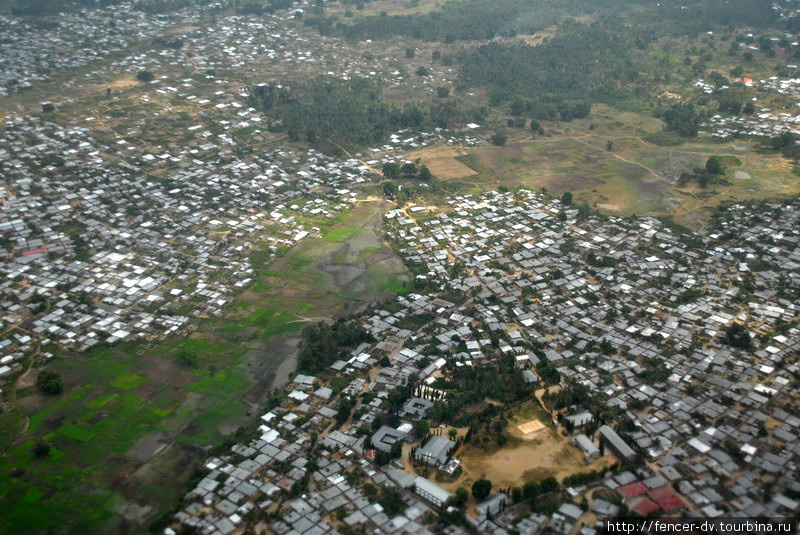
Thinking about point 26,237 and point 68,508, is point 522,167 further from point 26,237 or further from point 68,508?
point 68,508

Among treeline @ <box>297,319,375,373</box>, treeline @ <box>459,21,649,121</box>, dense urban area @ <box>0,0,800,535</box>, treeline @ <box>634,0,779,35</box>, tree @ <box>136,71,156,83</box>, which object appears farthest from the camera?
treeline @ <box>634,0,779,35</box>

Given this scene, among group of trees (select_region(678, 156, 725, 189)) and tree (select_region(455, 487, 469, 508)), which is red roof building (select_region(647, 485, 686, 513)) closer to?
tree (select_region(455, 487, 469, 508))

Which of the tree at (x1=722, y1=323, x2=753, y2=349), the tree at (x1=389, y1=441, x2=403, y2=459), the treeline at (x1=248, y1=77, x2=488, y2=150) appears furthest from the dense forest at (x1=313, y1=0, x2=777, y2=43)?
the tree at (x1=389, y1=441, x2=403, y2=459)

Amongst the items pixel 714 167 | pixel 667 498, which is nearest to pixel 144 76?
pixel 714 167

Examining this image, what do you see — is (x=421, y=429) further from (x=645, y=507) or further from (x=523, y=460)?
(x=645, y=507)

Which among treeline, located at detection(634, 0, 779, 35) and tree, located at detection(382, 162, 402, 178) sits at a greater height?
treeline, located at detection(634, 0, 779, 35)

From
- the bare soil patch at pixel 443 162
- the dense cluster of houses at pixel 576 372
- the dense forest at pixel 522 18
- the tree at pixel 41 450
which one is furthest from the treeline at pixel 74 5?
the tree at pixel 41 450
